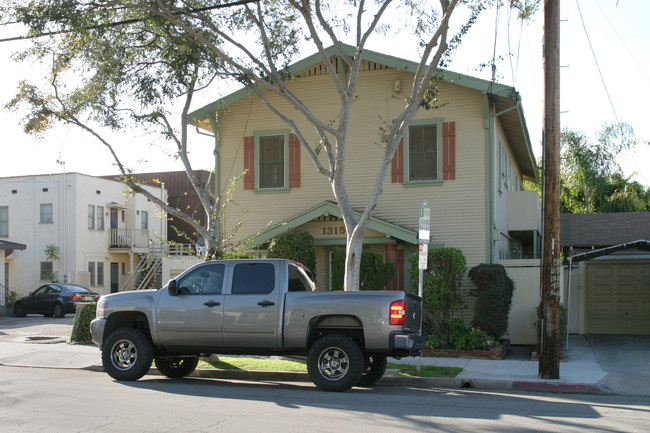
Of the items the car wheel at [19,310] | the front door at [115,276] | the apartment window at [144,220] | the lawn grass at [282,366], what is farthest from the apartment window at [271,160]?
the apartment window at [144,220]

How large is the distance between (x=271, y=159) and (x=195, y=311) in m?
8.96

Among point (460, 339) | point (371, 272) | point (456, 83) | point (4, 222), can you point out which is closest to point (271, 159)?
point (371, 272)

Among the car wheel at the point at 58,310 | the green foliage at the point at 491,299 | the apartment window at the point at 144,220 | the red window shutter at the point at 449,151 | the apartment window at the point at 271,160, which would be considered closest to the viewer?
the green foliage at the point at 491,299

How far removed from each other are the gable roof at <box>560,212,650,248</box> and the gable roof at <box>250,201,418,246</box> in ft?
20.1

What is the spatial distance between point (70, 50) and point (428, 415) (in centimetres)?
1177

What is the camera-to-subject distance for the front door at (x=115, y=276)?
38375 mm

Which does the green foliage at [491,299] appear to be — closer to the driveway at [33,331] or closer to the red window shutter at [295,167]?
the red window shutter at [295,167]

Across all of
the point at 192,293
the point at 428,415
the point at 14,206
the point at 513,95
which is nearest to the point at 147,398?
the point at 192,293

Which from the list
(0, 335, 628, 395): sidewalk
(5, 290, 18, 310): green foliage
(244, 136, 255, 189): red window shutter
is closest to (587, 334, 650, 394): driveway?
(0, 335, 628, 395): sidewalk

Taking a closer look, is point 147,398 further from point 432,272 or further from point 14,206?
point 14,206

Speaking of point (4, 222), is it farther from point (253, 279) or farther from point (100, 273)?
point (253, 279)

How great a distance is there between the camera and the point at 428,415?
28.5 feet

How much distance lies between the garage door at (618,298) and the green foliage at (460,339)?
246 inches

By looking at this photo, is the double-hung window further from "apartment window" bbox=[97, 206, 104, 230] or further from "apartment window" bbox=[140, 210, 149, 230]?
"apartment window" bbox=[140, 210, 149, 230]
